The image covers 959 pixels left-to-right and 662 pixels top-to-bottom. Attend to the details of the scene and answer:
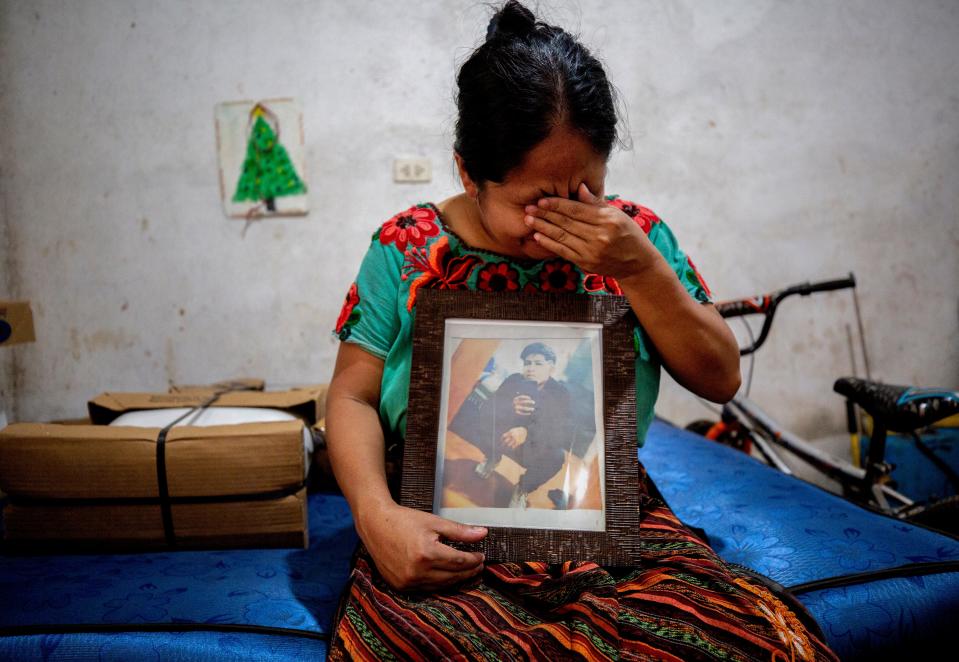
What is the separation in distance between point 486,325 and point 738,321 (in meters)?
2.02

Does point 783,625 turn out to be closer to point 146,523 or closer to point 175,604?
point 175,604

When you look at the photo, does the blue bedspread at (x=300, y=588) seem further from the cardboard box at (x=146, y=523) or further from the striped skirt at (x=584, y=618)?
the striped skirt at (x=584, y=618)

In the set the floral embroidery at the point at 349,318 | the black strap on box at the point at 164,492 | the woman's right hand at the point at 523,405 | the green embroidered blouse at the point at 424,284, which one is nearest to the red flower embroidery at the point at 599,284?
the green embroidered blouse at the point at 424,284

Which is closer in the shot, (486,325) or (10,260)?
(486,325)

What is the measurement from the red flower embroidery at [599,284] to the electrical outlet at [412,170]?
5.28 feet

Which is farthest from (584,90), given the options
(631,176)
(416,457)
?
(631,176)

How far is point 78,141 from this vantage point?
2312mm

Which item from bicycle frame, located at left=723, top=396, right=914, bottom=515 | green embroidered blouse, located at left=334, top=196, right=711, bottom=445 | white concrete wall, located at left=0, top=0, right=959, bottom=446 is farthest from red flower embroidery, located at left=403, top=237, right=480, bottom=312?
white concrete wall, located at left=0, top=0, right=959, bottom=446

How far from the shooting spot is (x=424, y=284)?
0.90 meters

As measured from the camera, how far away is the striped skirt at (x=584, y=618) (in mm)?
606

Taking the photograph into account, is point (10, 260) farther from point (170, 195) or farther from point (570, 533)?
point (570, 533)

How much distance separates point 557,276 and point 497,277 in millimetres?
98

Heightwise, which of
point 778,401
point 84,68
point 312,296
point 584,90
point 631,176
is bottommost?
point 778,401

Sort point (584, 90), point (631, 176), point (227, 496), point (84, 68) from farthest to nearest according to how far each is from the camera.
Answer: point (631, 176)
point (84, 68)
point (227, 496)
point (584, 90)
